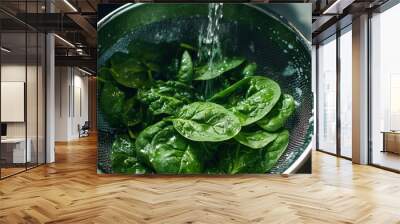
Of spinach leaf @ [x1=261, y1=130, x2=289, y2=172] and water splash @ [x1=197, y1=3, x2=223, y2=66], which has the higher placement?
water splash @ [x1=197, y1=3, x2=223, y2=66]

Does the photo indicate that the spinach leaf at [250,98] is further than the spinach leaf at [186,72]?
No

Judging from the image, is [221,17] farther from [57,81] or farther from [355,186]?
[57,81]

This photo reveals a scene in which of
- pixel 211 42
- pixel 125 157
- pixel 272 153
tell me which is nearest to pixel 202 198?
pixel 272 153

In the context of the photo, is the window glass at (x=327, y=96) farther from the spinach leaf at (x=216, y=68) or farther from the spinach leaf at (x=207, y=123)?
the spinach leaf at (x=207, y=123)

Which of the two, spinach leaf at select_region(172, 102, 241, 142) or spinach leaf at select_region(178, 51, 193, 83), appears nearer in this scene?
spinach leaf at select_region(172, 102, 241, 142)

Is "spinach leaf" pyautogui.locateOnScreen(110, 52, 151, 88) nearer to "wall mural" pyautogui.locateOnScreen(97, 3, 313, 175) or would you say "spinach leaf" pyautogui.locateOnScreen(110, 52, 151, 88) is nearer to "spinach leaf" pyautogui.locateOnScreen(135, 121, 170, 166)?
"wall mural" pyautogui.locateOnScreen(97, 3, 313, 175)

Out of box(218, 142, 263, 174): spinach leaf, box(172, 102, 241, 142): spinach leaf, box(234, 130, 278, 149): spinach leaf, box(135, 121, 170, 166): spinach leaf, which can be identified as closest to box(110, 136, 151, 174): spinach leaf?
box(135, 121, 170, 166): spinach leaf

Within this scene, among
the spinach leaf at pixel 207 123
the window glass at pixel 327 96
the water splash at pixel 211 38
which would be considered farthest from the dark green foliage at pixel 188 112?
the window glass at pixel 327 96

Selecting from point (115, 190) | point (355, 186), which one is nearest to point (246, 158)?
point (355, 186)
